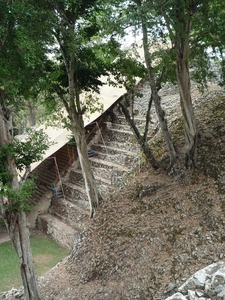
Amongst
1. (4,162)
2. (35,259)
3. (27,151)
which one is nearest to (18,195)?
(4,162)

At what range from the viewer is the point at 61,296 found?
8766mm

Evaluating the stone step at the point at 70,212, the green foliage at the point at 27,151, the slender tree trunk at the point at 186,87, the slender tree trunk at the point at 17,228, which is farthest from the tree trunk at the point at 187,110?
the stone step at the point at 70,212

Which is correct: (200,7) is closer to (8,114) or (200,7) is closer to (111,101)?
(8,114)

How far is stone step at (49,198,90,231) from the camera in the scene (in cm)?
1357

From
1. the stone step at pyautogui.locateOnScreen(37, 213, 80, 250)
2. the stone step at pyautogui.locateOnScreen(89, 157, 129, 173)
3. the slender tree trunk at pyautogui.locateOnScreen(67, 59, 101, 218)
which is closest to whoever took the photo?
the slender tree trunk at pyautogui.locateOnScreen(67, 59, 101, 218)

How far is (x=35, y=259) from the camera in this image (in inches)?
485

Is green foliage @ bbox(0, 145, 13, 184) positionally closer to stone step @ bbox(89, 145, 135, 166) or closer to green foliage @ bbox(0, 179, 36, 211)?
green foliage @ bbox(0, 179, 36, 211)

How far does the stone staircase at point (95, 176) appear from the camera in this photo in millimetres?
13570

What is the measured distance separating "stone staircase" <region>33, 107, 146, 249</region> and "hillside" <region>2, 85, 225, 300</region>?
2408 mm

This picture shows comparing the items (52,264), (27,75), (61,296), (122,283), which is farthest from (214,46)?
(52,264)

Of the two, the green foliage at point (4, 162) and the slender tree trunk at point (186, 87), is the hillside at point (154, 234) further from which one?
the green foliage at point (4, 162)

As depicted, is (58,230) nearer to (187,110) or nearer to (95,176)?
(95,176)

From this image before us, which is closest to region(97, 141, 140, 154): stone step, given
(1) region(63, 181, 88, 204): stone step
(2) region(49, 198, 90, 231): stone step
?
(1) region(63, 181, 88, 204): stone step

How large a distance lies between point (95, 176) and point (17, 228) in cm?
719
